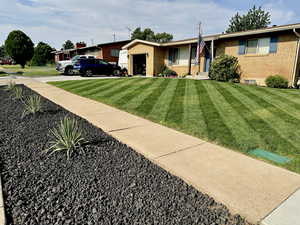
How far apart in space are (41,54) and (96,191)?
52.4 metres

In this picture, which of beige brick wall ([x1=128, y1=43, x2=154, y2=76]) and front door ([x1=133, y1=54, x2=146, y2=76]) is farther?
front door ([x1=133, y1=54, x2=146, y2=76])

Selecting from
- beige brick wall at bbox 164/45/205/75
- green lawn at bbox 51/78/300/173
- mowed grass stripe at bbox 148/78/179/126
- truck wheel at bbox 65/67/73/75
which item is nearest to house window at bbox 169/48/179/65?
beige brick wall at bbox 164/45/205/75

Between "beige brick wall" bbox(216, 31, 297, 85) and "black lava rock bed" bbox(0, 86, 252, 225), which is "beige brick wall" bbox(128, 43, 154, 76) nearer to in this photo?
"beige brick wall" bbox(216, 31, 297, 85)

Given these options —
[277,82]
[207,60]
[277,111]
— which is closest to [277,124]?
[277,111]

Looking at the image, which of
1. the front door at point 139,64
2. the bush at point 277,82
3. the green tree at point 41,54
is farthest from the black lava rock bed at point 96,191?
the green tree at point 41,54

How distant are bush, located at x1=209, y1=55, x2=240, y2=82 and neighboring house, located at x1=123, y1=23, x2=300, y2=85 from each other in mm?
406

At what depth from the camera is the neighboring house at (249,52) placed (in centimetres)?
1190

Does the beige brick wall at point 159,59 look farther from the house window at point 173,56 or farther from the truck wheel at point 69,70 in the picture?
the truck wheel at point 69,70

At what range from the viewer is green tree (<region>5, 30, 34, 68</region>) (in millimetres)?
36344

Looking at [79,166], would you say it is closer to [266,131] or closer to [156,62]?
[266,131]

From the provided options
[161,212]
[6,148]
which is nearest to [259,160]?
[161,212]

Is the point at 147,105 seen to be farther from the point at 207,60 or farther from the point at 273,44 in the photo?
the point at 207,60

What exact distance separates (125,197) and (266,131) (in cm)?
379

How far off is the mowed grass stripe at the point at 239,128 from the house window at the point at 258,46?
8.53m
